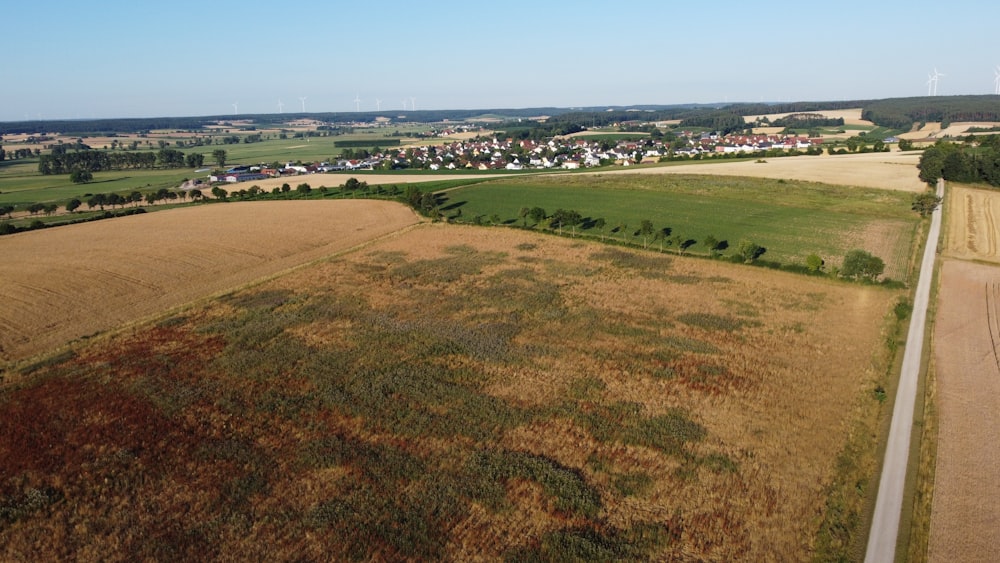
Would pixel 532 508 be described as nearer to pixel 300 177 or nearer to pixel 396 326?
pixel 396 326

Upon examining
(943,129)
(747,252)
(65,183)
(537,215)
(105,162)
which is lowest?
(747,252)

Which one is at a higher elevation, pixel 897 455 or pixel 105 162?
pixel 105 162

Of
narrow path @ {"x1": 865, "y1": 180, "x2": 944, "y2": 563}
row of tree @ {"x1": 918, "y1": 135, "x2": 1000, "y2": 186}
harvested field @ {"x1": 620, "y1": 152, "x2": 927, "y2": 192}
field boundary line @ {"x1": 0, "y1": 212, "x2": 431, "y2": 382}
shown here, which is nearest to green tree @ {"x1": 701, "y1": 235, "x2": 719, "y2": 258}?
narrow path @ {"x1": 865, "y1": 180, "x2": 944, "y2": 563}

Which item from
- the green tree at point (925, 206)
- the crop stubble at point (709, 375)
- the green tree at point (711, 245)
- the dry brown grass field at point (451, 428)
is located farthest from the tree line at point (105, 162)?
the green tree at point (925, 206)

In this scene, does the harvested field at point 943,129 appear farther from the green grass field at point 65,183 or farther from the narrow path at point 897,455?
the green grass field at point 65,183

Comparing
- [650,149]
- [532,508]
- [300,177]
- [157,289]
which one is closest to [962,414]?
[532,508]

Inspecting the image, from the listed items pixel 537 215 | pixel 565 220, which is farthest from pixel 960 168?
pixel 537 215

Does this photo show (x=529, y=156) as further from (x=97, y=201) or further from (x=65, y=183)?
(x=65, y=183)
